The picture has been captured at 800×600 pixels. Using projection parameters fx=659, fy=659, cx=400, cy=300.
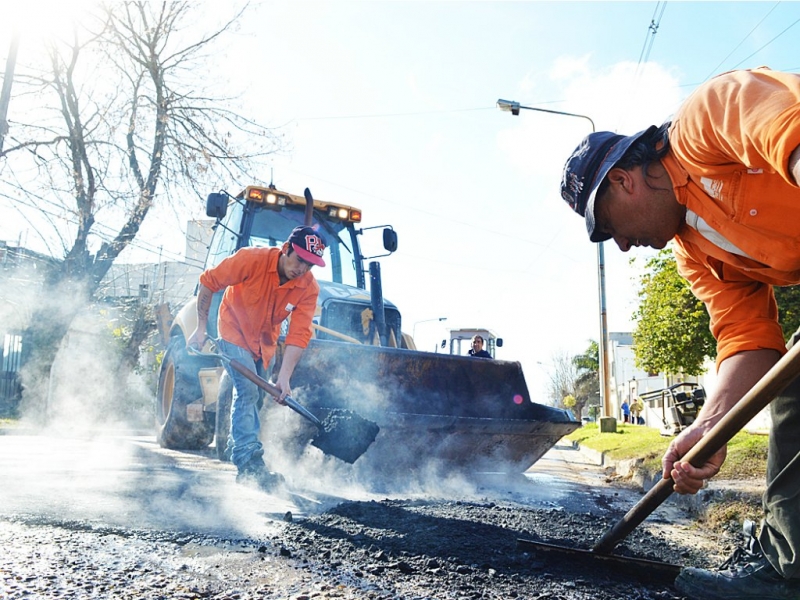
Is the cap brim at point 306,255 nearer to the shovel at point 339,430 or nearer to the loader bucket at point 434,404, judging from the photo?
the shovel at point 339,430

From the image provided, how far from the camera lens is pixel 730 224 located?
71.2 inches

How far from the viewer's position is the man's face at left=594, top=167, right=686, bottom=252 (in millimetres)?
1974

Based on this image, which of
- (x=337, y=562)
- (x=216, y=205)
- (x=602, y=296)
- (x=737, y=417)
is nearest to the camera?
(x=737, y=417)

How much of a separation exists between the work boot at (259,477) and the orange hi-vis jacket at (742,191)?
311 cm

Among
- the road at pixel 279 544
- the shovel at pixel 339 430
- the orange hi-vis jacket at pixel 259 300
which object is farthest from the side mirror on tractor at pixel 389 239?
the road at pixel 279 544

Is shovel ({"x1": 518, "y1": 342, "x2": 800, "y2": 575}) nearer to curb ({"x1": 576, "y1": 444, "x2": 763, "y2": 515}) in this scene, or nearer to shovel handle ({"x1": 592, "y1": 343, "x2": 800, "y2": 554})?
shovel handle ({"x1": 592, "y1": 343, "x2": 800, "y2": 554})

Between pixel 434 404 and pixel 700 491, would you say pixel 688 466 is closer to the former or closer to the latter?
pixel 700 491

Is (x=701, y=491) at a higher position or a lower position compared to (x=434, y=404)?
lower

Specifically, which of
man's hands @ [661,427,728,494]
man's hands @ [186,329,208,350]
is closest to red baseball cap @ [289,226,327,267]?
man's hands @ [186,329,208,350]

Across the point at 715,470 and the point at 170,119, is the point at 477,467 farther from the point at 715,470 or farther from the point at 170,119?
the point at 170,119

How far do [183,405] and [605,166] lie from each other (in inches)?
251

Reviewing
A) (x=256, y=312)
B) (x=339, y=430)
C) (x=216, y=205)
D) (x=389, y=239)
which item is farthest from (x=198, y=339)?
(x=389, y=239)

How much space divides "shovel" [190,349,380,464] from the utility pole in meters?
11.2

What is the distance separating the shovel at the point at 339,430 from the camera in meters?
4.60
